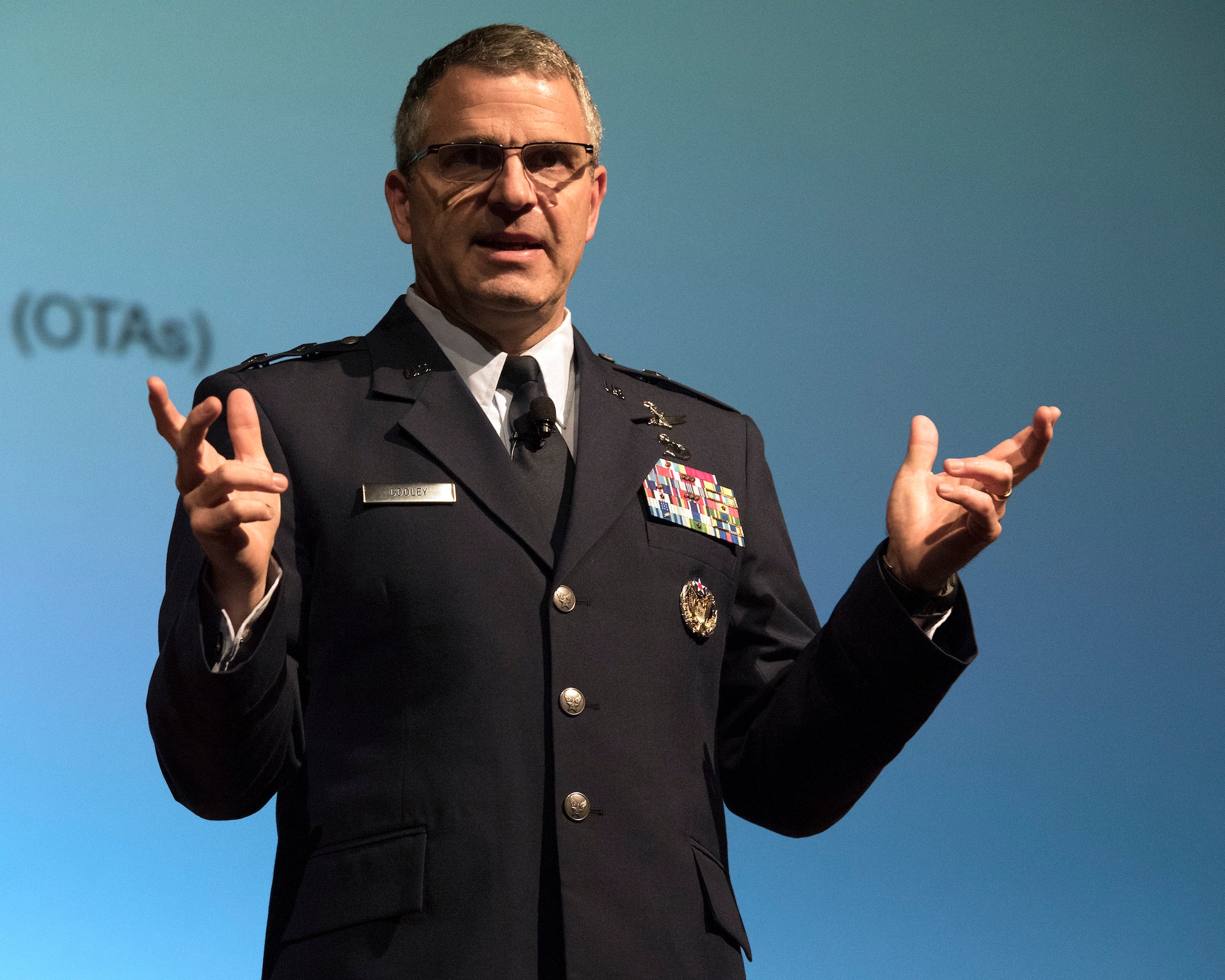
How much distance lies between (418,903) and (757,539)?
63 cm

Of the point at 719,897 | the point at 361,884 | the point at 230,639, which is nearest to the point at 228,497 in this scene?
the point at 230,639

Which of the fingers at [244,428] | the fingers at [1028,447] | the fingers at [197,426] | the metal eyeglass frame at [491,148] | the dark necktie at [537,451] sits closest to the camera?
the fingers at [197,426]

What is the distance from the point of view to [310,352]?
5.45 feet

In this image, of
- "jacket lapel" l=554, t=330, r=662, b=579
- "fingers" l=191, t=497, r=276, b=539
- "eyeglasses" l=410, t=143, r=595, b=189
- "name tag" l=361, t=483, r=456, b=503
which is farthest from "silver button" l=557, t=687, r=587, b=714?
"eyeglasses" l=410, t=143, r=595, b=189

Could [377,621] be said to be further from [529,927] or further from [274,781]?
[529,927]

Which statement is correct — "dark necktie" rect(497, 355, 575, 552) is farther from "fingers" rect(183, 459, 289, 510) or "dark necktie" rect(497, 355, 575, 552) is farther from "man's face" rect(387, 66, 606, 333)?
"fingers" rect(183, 459, 289, 510)

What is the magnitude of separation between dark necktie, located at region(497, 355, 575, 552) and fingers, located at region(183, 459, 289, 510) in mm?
344

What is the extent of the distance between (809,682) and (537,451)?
1.28ft

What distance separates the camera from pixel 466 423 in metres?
1.56

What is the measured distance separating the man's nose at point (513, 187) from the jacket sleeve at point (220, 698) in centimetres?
40

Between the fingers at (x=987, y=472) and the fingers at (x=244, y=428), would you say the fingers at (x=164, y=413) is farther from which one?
the fingers at (x=987, y=472)

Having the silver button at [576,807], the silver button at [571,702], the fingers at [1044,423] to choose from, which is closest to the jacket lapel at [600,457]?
the silver button at [571,702]

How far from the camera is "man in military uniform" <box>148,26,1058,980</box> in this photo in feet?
4.43

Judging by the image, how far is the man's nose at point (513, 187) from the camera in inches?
63.6
